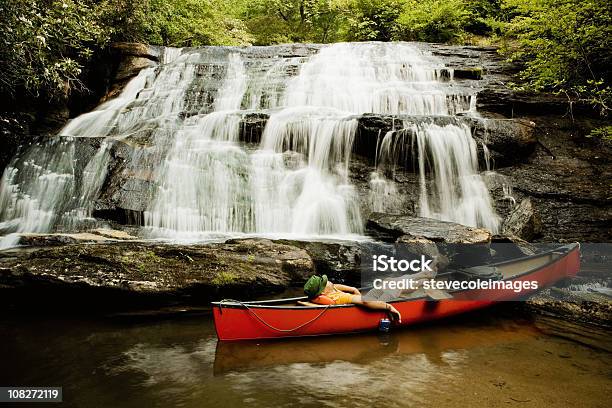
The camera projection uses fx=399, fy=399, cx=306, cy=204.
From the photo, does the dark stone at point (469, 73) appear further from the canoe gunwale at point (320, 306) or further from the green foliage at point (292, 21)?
the green foliage at point (292, 21)

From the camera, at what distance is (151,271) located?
21.8 ft

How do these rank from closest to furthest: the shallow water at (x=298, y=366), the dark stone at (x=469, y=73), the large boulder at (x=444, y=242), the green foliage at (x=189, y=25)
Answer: the shallow water at (x=298, y=366) < the large boulder at (x=444, y=242) < the dark stone at (x=469, y=73) < the green foliage at (x=189, y=25)

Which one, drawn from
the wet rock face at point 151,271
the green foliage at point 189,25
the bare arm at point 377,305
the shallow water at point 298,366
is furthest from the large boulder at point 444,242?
the green foliage at point 189,25

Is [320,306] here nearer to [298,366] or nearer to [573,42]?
[298,366]

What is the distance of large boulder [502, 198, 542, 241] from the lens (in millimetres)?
9312

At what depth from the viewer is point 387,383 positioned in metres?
4.43

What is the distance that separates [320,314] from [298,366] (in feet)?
2.99

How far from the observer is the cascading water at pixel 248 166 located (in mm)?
10148

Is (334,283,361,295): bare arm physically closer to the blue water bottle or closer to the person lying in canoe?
the person lying in canoe

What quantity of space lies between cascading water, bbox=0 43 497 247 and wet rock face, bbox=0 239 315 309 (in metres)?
2.46

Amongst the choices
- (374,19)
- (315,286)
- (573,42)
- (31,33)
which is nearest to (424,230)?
(315,286)

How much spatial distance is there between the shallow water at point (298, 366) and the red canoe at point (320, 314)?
0.17 metres

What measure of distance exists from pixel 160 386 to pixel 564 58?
1261 centimetres

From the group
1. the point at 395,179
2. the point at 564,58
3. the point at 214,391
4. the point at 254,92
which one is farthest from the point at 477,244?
the point at 254,92
